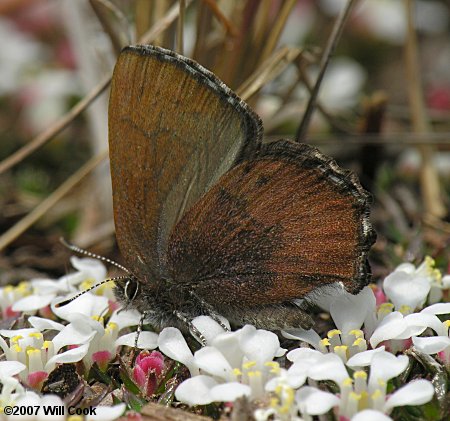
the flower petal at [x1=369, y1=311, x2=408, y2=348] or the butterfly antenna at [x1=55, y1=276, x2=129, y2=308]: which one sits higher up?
the butterfly antenna at [x1=55, y1=276, x2=129, y2=308]

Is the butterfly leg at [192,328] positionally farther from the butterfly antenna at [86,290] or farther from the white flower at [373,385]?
the white flower at [373,385]

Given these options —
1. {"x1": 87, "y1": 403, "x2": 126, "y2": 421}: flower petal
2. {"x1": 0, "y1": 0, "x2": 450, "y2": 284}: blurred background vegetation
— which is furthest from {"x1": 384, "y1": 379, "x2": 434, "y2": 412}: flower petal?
{"x1": 0, "y1": 0, "x2": 450, "y2": 284}: blurred background vegetation

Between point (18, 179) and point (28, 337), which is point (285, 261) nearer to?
point (28, 337)

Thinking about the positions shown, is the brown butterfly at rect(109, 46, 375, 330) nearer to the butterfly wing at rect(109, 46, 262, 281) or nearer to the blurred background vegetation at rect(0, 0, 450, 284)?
the butterfly wing at rect(109, 46, 262, 281)

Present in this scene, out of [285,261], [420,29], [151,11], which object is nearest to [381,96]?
[151,11]

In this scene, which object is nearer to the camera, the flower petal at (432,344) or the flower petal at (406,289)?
the flower petal at (432,344)

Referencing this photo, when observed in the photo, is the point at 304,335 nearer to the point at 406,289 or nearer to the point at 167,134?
the point at 406,289

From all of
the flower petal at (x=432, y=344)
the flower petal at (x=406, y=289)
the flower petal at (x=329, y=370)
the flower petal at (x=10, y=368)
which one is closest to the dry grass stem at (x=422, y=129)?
the flower petal at (x=406, y=289)

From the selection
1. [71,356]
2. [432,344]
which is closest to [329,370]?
[432,344]
